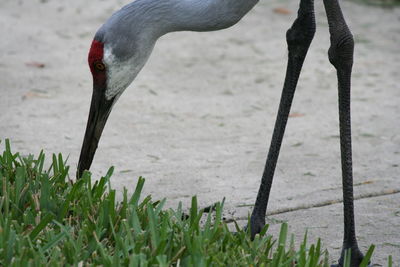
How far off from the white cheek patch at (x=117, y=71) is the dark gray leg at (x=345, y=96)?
97cm

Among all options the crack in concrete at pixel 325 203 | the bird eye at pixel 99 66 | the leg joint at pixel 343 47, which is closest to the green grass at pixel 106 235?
the bird eye at pixel 99 66

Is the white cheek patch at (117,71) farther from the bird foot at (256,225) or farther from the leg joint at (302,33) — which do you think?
the bird foot at (256,225)

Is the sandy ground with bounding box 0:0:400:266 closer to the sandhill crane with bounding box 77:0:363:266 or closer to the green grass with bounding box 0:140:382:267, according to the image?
the sandhill crane with bounding box 77:0:363:266

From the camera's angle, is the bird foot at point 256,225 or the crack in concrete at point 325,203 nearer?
the bird foot at point 256,225

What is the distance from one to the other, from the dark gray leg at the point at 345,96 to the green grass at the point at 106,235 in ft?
1.04

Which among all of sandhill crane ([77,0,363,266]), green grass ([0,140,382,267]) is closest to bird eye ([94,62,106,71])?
sandhill crane ([77,0,363,266])

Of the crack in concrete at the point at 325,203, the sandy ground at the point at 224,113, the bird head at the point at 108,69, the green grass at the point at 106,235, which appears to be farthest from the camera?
the sandy ground at the point at 224,113

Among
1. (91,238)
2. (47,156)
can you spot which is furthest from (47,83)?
(91,238)

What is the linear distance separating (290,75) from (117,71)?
0.88 meters

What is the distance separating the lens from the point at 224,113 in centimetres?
605

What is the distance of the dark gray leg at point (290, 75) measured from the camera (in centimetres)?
398

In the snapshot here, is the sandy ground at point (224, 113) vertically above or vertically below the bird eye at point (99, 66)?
below

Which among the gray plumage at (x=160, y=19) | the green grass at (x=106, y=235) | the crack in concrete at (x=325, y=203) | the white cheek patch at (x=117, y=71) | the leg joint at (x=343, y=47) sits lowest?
the crack in concrete at (x=325, y=203)

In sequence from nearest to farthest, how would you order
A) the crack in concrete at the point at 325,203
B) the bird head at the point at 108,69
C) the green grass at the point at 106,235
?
1. the green grass at the point at 106,235
2. the bird head at the point at 108,69
3. the crack in concrete at the point at 325,203
